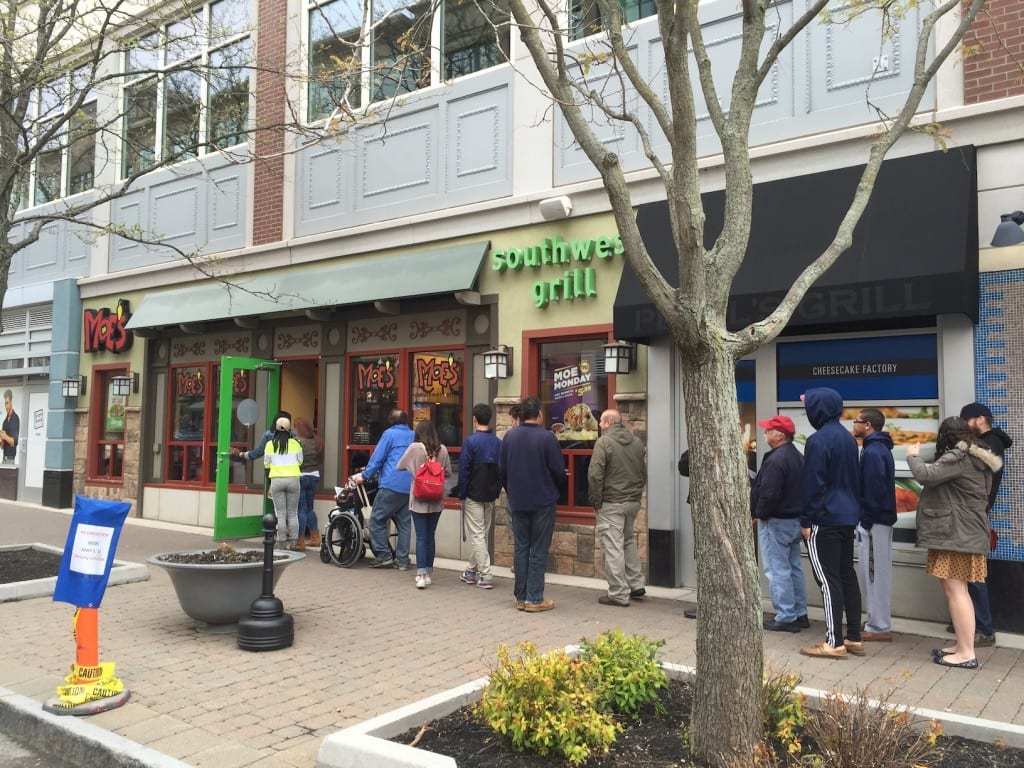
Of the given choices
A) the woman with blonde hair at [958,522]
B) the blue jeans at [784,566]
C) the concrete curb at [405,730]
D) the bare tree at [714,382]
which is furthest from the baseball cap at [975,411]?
the concrete curb at [405,730]

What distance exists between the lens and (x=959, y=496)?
5891 millimetres

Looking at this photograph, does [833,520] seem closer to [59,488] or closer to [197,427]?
[197,427]

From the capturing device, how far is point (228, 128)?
1333 cm

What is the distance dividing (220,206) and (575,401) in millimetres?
7601

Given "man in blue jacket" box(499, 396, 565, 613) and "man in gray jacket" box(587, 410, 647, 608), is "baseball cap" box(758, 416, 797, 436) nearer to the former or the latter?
"man in gray jacket" box(587, 410, 647, 608)

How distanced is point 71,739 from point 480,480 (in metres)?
4.68

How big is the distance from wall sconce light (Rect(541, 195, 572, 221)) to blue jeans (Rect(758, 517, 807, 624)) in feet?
13.6

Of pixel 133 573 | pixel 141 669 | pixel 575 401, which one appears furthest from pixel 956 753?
pixel 133 573

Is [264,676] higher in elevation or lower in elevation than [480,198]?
lower

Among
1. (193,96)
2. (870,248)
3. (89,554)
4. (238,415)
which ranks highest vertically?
(193,96)

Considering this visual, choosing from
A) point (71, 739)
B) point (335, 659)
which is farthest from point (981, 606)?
point (71, 739)

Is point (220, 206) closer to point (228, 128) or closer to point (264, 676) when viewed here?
point (228, 128)

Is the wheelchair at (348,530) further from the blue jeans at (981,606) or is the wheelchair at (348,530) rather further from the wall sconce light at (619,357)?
the blue jeans at (981,606)

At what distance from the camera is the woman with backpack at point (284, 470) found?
10195mm
